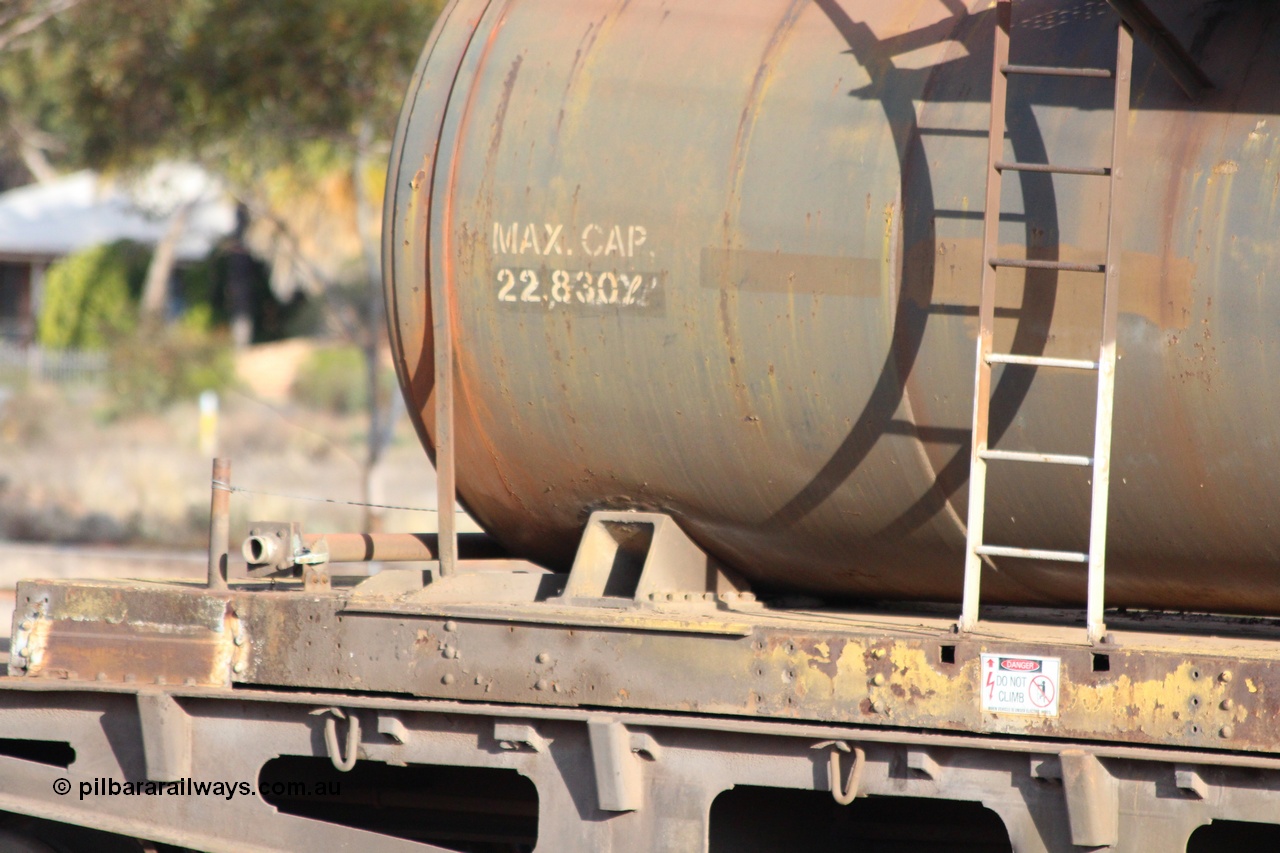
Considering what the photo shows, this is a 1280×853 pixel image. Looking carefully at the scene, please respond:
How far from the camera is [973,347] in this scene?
4234 mm

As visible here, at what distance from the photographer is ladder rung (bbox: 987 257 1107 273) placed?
3.91m

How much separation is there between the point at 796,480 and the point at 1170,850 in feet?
5.04

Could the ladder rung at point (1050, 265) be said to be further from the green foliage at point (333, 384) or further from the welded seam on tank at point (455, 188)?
the green foliage at point (333, 384)

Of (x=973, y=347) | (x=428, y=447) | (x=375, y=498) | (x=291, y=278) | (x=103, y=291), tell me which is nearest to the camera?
(x=973, y=347)

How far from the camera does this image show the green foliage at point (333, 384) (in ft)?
103

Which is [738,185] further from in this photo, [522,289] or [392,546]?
[392,546]

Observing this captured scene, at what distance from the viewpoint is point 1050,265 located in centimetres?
398

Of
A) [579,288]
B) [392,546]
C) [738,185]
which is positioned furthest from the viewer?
[392,546]

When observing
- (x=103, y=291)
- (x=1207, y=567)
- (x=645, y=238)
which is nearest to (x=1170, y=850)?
(x=1207, y=567)

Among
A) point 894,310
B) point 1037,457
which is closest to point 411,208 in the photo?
point 894,310

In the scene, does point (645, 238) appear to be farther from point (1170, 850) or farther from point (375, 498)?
point (375, 498)

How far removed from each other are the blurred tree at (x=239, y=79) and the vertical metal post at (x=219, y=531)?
823 centimetres

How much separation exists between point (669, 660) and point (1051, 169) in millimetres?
1784

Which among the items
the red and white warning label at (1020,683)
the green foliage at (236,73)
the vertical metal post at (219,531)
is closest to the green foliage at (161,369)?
the green foliage at (236,73)
